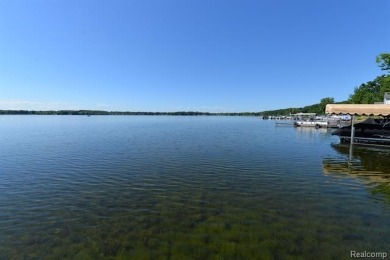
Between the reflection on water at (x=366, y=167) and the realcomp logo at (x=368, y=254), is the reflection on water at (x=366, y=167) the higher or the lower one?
the lower one

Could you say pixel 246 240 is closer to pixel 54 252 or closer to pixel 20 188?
pixel 54 252

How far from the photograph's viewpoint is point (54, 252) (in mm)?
6594

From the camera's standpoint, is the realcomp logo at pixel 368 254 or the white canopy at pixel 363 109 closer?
the realcomp logo at pixel 368 254

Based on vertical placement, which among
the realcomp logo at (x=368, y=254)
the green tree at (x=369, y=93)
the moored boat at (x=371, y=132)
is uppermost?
the green tree at (x=369, y=93)

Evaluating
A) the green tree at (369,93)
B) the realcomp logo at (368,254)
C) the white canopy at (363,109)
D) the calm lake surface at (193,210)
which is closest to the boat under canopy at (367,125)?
the white canopy at (363,109)

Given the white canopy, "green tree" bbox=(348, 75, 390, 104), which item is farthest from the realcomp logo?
"green tree" bbox=(348, 75, 390, 104)

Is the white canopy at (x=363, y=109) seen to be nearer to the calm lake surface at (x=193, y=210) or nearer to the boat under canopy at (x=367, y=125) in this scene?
the boat under canopy at (x=367, y=125)

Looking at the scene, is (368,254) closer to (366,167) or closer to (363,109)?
(366,167)

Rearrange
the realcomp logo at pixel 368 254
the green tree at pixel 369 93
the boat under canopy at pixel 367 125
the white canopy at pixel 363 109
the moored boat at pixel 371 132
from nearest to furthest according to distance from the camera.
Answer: the realcomp logo at pixel 368 254 → the white canopy at pixel 363 109 → the boat under canopy at pixel 367 125 → the moored boat at pixel 371 132 → the green tree at pixel 369 93

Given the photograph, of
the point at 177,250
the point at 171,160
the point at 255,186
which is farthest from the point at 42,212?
the point at 171,160

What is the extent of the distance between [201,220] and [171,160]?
10.8 m

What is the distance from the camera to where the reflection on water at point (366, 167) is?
12875mm

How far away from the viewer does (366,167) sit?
54.9ft

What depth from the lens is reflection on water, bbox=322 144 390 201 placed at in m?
12.9
